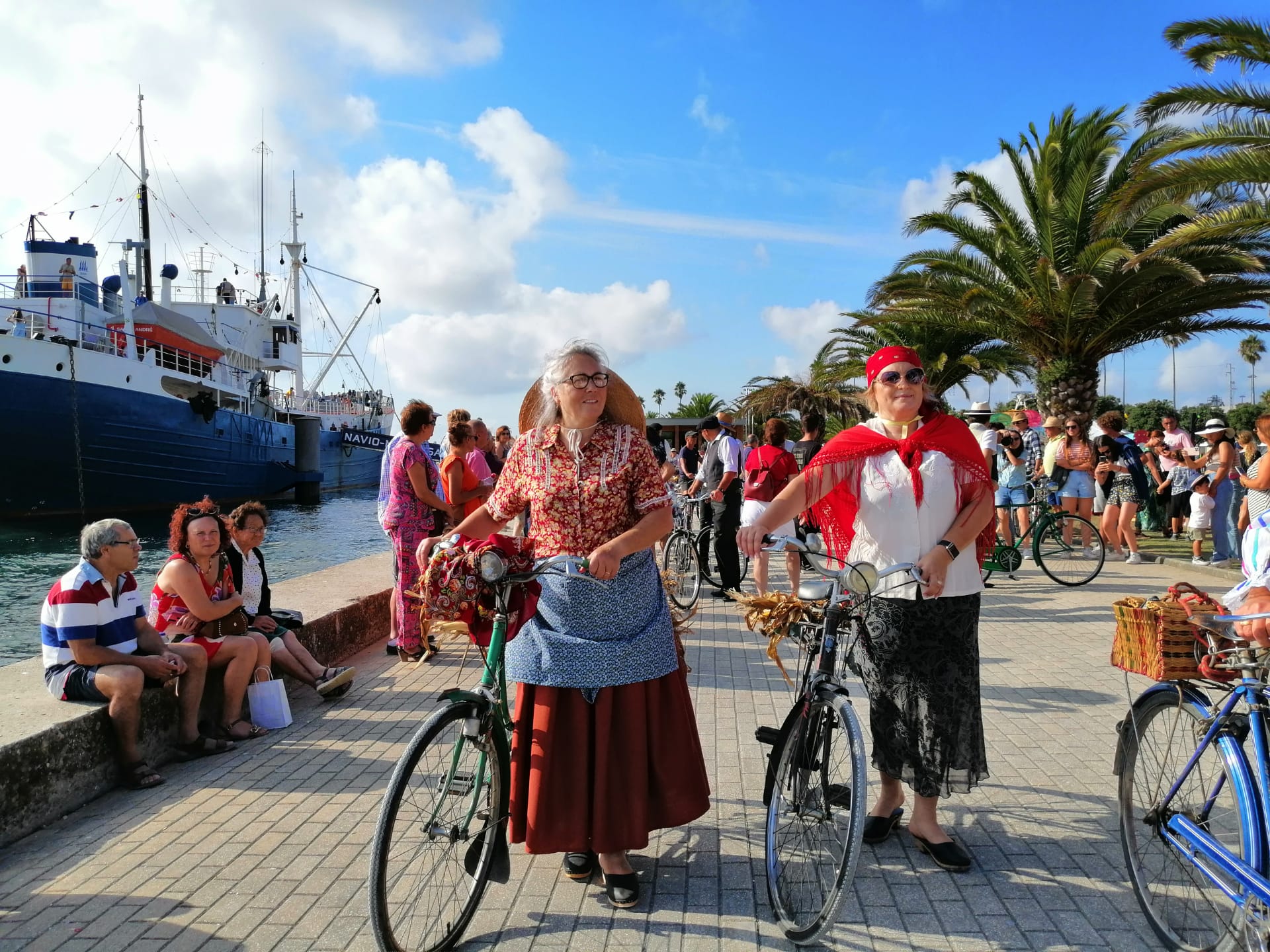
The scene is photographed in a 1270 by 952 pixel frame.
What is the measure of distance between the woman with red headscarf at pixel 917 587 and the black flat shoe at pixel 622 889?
1064 millimetres

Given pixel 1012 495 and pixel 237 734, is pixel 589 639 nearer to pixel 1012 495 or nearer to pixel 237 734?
pixel 237 734

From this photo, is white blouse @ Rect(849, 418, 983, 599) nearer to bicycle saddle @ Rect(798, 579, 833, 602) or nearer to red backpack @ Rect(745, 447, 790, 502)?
bicycle saddle @ Rect(798, 579, 833, 602)

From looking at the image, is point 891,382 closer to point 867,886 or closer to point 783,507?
point 783,507

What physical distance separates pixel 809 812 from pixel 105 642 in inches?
144

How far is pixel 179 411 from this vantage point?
30672 millimetres

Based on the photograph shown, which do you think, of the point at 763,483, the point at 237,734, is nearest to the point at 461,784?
the point at 237,734

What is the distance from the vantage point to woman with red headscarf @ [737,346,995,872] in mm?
3357

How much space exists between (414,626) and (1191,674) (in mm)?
5467

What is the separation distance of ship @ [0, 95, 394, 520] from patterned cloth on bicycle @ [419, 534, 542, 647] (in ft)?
85.2

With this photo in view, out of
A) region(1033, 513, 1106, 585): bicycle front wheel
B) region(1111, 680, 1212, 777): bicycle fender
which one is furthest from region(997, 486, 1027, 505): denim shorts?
region(1111, 680, 1212, 777): bicycle fender

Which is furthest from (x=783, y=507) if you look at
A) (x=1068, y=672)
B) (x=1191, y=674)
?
(x=1068, y=672)

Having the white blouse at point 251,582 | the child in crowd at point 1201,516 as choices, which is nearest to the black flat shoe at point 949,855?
the white blouse at point 251,582

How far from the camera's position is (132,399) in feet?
92.7

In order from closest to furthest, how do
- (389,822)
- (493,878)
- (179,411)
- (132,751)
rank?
(389,822)
(493,878)
(132,751)
(179,411)
